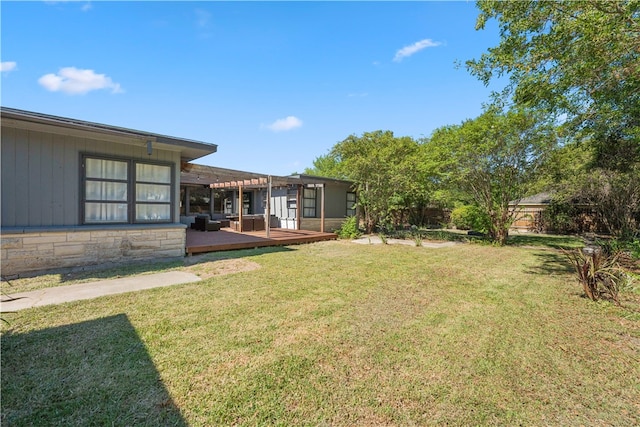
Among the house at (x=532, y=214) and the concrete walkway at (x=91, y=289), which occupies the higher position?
the house at (x=532, y=214)

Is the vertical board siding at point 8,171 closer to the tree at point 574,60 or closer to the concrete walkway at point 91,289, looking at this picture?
the concrete walkway at point 91,289

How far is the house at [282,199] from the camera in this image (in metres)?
12.1

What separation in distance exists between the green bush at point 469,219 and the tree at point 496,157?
1.85 m

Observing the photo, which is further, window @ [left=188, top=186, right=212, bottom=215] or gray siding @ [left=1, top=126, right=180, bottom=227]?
window @ [left=188, top=186, right=212, bottom=215]

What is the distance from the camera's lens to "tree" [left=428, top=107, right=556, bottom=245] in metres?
10.1

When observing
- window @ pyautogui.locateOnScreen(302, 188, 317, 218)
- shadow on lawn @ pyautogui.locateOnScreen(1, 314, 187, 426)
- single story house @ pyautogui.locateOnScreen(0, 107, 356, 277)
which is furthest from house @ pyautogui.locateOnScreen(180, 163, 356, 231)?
shadow on lawn @ pyautogui.locateOnScreen(1, 314, 187, 426)

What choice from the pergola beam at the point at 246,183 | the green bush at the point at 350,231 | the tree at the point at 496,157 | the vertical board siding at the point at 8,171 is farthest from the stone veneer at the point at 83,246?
the tree at the point at 496,157

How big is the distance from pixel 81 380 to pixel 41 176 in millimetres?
5473

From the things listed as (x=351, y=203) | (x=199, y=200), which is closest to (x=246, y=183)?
(x=351, y=203)

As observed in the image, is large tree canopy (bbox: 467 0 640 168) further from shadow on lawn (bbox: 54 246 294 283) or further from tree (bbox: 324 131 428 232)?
shadow on lawn (bbox: 54 246 294 283)

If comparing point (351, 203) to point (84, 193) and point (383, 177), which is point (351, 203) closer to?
point (383, 177)

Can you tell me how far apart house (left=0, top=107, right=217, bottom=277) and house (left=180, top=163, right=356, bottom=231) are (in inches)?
146

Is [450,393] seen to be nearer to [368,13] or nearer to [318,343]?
[318,343]

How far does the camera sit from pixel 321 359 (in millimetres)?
2646
